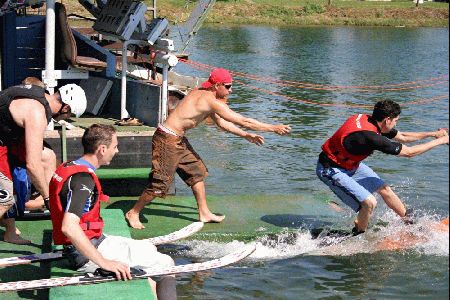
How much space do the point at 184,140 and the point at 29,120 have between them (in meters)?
2.47

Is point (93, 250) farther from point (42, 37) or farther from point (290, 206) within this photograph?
point (42, 37)

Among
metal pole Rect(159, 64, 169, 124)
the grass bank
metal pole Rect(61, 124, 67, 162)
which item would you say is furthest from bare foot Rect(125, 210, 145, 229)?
the grass bank

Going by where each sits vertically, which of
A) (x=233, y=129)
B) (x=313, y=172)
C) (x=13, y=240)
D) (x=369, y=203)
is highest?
(x=233, y=129)

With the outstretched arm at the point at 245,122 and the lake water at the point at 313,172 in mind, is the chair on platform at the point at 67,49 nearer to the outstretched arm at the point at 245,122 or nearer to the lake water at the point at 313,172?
the lake water at the point at 313,172

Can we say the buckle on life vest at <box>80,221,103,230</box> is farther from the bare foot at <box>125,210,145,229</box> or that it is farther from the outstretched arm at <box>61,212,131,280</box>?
the bare foot at <box>125,210,145,229</box>

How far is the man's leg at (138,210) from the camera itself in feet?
30.1

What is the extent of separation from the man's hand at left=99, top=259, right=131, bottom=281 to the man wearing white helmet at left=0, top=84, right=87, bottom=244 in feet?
5.20

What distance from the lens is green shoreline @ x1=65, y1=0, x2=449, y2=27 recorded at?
60.1 m

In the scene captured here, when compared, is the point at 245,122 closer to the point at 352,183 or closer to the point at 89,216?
the point at 352,183

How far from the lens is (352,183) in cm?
896

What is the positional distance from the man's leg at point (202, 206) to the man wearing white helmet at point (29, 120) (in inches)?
89.0

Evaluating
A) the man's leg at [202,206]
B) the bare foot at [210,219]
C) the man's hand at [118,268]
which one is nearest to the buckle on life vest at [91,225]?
the man's hand at [118,268]

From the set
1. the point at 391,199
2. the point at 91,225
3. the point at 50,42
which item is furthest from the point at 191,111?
the point at 91,225

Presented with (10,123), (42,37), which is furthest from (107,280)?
(42,37)
